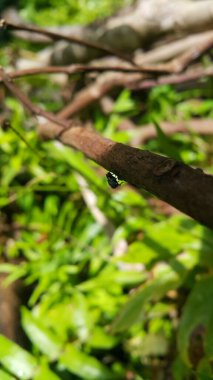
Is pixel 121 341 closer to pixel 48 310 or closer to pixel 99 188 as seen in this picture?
pixel 48 310

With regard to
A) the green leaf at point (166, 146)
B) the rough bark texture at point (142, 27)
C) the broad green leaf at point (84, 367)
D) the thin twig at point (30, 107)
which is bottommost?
the broad green leaf at point (84, 367)

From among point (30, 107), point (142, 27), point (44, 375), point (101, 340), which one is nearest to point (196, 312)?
point (101, 340)

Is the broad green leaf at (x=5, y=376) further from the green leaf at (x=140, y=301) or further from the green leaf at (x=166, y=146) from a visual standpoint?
the green leaf at (x=166, y=146)

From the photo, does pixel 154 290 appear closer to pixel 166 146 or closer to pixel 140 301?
pixel 140 301

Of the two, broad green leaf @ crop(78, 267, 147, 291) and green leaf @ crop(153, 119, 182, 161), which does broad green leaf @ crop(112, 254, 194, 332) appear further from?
green leaf @ crop(153, 119, 182, 161)

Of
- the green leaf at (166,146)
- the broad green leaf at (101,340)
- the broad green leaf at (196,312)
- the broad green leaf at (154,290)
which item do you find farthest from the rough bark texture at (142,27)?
the broad green leaf at (101,340)
